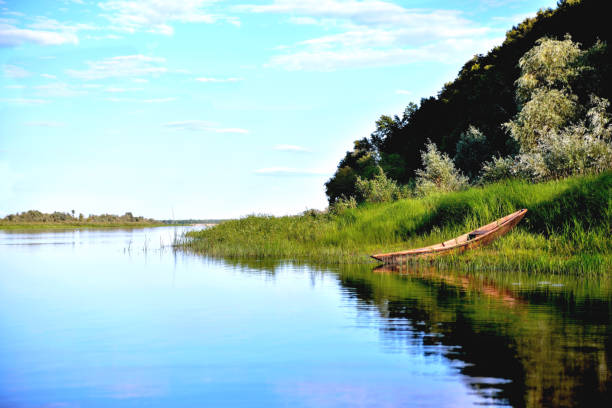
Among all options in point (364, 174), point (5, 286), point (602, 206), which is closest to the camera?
point (5, 286)

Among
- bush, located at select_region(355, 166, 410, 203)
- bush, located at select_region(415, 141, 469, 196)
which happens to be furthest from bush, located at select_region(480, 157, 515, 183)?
bush, located at select_region(355, 166, 410, 203)

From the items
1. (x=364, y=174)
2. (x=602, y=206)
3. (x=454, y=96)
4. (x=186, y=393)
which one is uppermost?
(x=454, y=96)

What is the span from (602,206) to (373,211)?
13.0 metres

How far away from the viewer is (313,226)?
35656 millimetres

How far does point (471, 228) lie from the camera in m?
26.6

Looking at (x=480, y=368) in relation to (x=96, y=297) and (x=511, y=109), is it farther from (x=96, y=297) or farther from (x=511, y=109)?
(x=511, y=109)

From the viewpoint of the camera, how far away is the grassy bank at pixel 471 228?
21.7m

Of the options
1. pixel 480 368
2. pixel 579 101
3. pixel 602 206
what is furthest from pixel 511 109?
pixel 480 368

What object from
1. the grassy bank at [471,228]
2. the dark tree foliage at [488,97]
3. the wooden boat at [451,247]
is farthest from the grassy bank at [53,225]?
the wooden boat at [451,247]

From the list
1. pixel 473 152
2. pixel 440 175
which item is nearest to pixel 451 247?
pixel 440 175

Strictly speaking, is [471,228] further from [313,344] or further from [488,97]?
[488,97]

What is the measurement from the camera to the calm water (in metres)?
7.48

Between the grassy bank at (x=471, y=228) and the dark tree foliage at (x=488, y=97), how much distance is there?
58.0ft

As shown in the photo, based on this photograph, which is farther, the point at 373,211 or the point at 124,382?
the point at 373,211
